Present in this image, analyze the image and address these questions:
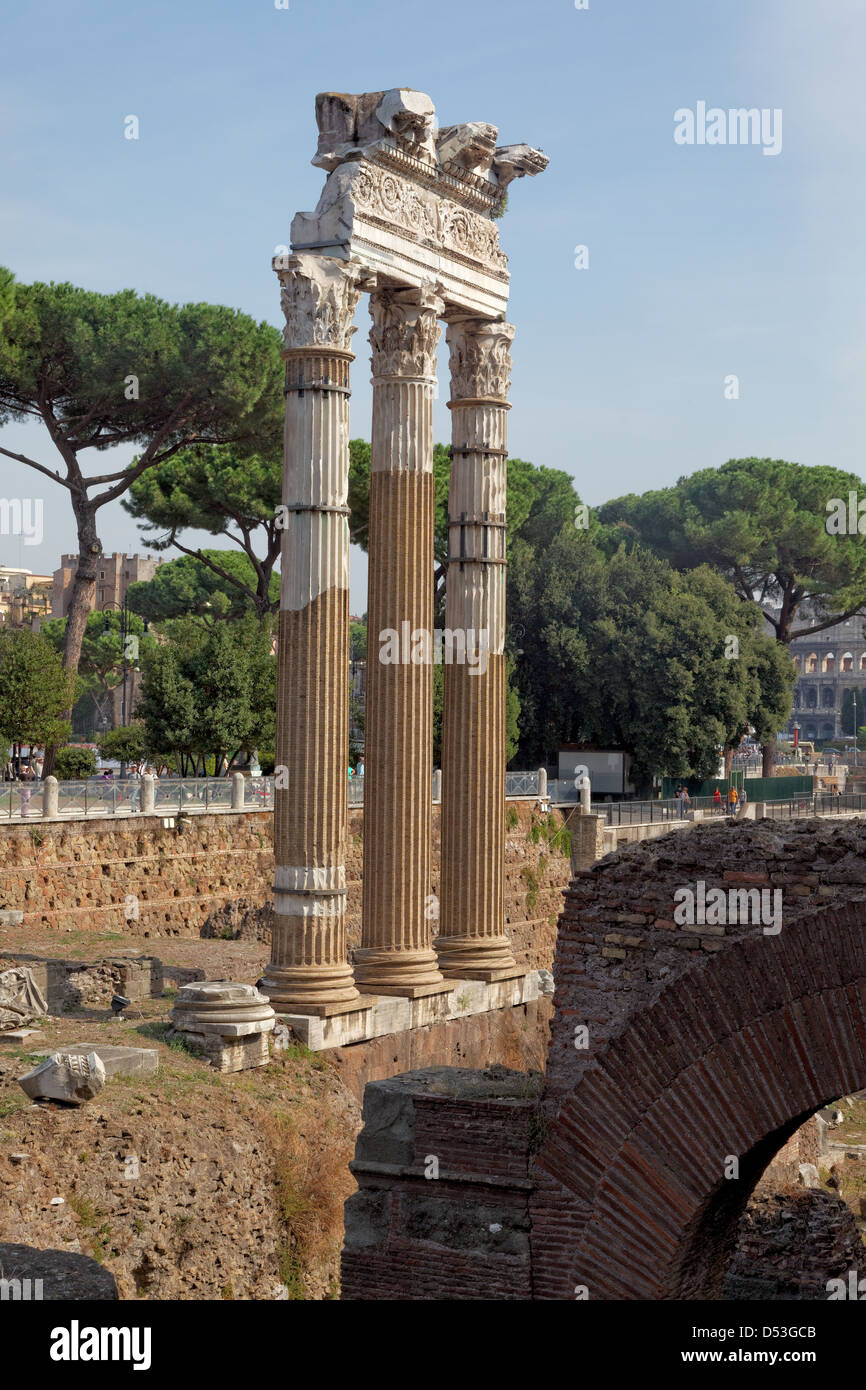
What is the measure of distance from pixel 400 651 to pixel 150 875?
8905 millimetres

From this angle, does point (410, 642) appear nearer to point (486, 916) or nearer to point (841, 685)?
point (486, 916)

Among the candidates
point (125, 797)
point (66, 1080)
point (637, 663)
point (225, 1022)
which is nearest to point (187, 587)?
point (637, 663)

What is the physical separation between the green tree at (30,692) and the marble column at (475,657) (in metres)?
11.6

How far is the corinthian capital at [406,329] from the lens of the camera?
16.4 metres

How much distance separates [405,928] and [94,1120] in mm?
5421

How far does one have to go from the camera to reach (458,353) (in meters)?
18.1

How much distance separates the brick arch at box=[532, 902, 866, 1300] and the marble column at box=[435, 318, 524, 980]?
33.0 ft

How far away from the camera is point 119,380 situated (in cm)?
3025

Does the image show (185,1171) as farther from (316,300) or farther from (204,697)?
(204,697)

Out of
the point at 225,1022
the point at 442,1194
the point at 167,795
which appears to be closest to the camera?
the point at 442,1194

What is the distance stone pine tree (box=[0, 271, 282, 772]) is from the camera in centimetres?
2986

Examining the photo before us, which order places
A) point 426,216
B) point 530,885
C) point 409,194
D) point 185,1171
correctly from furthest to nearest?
point 530,885 < point 426,216 < point 409,194 < point 185,1171

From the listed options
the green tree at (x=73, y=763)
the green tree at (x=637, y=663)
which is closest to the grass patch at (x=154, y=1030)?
the green tree at (x=73, y=763)
